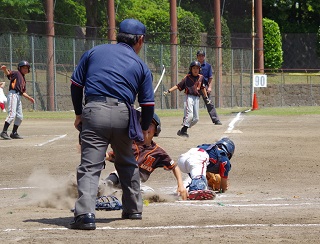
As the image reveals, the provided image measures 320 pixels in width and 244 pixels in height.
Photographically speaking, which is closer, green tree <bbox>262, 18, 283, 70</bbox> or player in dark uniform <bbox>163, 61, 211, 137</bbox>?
player in dark uniform <bbox>163, 61, 211, 137</bbox>

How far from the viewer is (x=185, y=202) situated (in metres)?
9.73

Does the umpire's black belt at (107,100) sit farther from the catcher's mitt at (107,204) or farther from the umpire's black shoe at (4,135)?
the umpire's black shoe at (4,135)

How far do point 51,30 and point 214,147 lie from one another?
86.2 feet

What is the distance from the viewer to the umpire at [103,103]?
767cm

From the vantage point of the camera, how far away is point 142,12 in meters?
52.7

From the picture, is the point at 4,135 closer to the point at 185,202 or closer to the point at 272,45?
the point at 185,202

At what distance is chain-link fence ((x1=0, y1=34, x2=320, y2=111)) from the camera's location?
35.0 meters

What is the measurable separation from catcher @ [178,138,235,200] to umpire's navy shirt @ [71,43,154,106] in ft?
7.90

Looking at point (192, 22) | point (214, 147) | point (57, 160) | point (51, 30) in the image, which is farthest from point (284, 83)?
point (214, 147)

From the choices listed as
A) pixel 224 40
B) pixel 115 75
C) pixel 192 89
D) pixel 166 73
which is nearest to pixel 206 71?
pixel 192 89

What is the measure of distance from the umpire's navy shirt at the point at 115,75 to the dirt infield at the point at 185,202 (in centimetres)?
116

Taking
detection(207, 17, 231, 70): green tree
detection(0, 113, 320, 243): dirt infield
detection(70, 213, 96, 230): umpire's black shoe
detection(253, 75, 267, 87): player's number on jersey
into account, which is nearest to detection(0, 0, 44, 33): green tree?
detection(207, 17, 231, 70): green tree

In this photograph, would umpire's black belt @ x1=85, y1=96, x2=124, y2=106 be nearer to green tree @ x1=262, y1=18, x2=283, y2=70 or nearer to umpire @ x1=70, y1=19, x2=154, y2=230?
umpire @ x1=70, y1=19, x2=154, y2=230

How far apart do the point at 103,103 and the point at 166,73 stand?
114 feet
